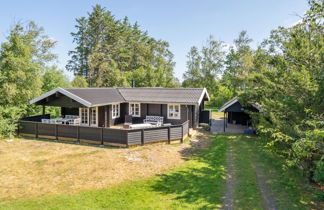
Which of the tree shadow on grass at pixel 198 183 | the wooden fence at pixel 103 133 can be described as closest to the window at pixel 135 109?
the wooden fence at pixel 103 133

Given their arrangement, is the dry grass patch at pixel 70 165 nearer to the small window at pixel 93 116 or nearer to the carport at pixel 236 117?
the small window at pixel 93 116

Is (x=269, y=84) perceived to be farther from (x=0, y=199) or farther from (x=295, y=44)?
(x=0, y=199)

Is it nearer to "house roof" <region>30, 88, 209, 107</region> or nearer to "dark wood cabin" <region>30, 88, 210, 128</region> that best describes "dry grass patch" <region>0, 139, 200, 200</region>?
"house roof" <region>30, 88, 209, 107</region>

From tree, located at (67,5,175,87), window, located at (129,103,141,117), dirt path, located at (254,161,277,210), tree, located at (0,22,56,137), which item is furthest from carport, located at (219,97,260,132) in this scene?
tree, located at (67,5,175,87)

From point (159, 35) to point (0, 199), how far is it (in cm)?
4489

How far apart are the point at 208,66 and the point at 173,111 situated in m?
24.8

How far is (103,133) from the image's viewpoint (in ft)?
39.3

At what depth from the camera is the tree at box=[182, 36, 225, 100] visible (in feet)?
127

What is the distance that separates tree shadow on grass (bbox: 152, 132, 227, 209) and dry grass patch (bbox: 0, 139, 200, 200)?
85 cm

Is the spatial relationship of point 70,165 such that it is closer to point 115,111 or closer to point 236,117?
point 115,111

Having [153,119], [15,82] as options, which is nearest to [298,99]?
[153,119]

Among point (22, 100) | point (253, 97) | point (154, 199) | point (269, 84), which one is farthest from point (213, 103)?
point (154, 199)

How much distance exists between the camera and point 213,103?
37.5 metres

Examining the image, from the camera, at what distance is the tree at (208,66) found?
127 feet
